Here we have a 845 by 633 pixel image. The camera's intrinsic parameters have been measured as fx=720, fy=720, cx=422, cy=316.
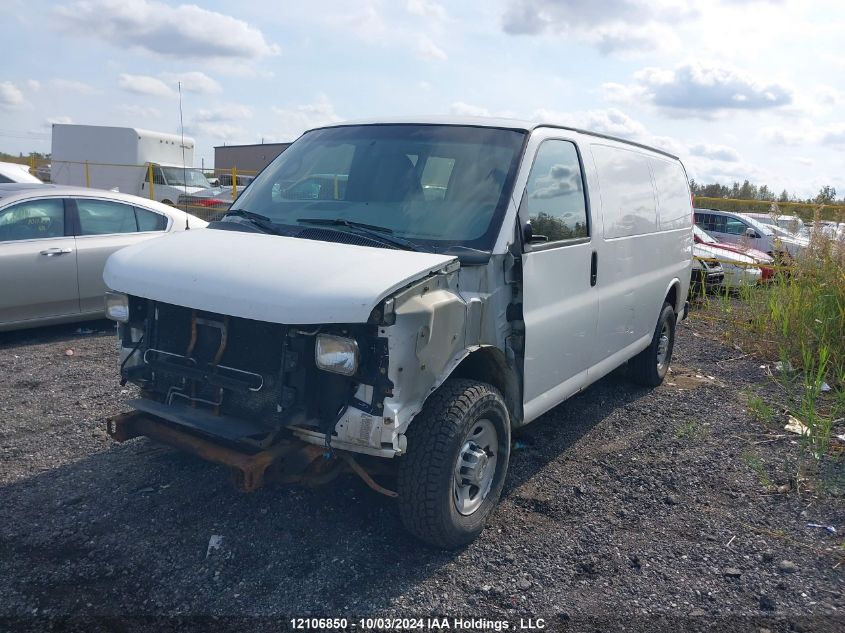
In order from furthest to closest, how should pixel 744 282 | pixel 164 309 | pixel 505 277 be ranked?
1. pixel 744 282
2. pixel 505 277
3. pixel 164 309

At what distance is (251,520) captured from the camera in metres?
3.77

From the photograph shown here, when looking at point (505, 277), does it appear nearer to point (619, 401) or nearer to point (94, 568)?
point (94, 568)

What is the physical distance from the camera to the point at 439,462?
3277 millimetres

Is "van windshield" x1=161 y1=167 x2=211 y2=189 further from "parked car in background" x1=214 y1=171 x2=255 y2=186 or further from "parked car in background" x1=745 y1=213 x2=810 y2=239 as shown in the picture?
"parked car in background" x1=745 y1=213 x2=810 y2=239

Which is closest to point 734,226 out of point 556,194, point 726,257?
point 726,257

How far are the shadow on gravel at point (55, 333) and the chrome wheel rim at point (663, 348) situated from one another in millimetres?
5555

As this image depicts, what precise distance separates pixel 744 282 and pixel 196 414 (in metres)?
7.63

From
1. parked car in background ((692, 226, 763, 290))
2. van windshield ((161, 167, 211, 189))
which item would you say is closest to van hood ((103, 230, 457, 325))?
parked car in background ((692, 226, 763, 290))

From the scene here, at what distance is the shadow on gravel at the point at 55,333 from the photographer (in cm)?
715

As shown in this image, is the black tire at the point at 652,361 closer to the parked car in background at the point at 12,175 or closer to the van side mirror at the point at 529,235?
the van side mirror at the point at 529,235

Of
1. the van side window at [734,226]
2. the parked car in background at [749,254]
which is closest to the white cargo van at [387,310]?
the parked car in background at [749,254]

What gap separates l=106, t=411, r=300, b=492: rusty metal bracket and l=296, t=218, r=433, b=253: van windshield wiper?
1.11 meters

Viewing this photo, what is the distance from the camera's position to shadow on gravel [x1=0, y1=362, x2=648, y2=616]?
10.1 feet

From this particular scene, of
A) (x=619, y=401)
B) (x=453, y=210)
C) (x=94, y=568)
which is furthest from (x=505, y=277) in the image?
(x=619, y=401)
